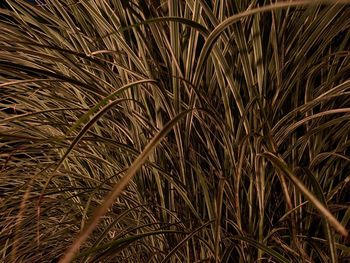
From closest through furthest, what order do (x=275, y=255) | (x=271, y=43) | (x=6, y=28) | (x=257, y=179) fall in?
(x=275, y=255) → (x=257, y=179) → (x=271, y=43) → (x=6, y=28)

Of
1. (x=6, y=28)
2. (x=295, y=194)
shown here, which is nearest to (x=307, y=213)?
(x=295, y=194)

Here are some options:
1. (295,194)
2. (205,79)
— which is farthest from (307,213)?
(205,79)

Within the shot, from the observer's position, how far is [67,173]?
3.61 ft

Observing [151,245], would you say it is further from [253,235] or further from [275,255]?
[275,255]

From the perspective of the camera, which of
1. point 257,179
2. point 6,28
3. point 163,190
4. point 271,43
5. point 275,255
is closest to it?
point 275,255

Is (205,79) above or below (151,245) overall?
above

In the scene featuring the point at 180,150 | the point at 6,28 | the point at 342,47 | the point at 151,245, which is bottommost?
the point at 151,245

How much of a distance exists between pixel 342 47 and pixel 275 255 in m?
0.46

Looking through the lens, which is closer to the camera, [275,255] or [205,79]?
[275,255]

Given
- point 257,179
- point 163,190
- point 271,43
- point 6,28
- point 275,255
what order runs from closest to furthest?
1. point 275,255
2. point 257,179
3. point 271,43
4. point 163,190
5. point 6,28

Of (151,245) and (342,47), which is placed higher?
(342,47)

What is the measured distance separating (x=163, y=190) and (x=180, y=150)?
17cm

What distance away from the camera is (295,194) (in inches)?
34.2

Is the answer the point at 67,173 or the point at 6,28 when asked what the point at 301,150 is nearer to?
the point at 67,173
